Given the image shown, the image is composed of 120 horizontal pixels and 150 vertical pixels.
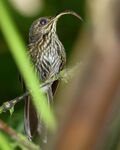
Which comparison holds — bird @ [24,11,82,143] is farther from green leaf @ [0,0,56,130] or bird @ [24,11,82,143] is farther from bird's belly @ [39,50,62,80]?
green leaf @ [0,0,56,130]

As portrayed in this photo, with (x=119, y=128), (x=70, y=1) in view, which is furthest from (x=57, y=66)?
(x=119, y=128)

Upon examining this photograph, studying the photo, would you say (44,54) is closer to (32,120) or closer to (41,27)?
(41,27)

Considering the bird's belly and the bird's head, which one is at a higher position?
the bird's head

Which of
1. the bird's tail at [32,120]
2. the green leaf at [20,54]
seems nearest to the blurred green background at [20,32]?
the bird's tail at [32,120]

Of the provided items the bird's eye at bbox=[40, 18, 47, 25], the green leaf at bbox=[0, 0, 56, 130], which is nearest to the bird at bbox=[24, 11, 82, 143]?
the bird's eye at bbox=[40, 18, 47, 25]

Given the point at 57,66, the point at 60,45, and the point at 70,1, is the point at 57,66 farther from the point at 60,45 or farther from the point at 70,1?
the point at 70,1

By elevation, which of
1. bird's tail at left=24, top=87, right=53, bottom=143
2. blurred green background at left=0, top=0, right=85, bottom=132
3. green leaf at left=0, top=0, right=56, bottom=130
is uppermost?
blurred green background at left=0, top=0, right=85, bottom=132

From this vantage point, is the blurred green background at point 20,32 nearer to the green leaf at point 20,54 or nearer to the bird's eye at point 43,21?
the bird's eye at point 43,21

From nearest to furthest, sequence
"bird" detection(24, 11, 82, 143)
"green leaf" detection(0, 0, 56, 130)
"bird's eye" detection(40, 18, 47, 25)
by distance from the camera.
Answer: "green leaf" detection(0, 0, 56, 130), "bird" detection(24, 11, 82, 143), "bird's eye" detection(40, 18, 47, 25)
